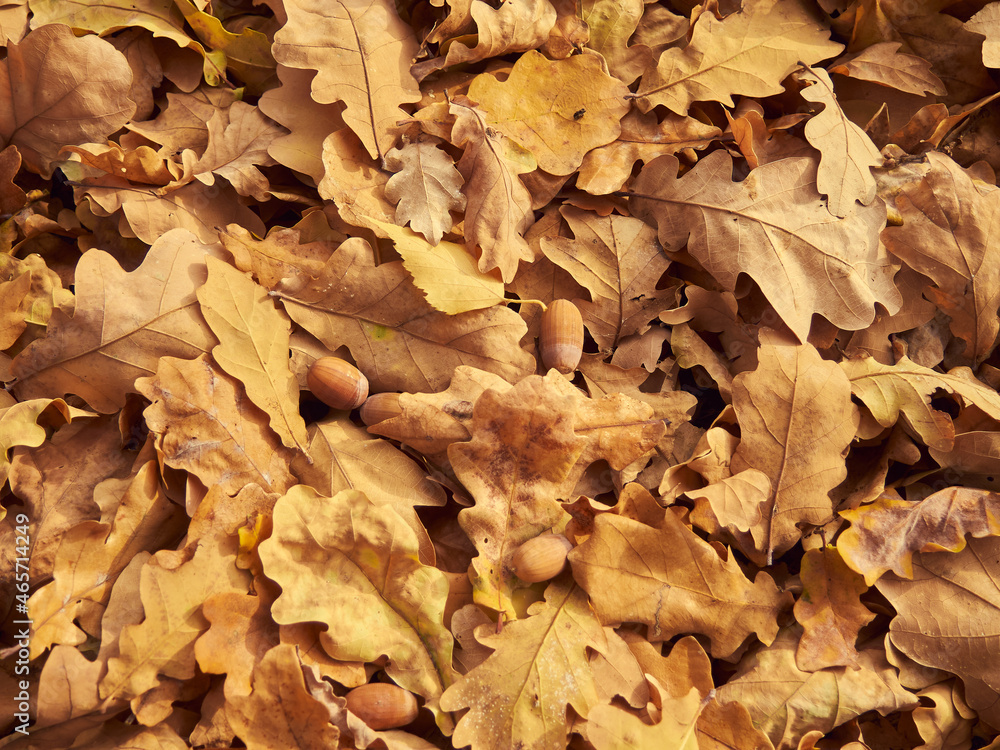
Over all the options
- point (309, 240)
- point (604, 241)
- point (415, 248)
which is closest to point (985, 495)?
point (604, 241)

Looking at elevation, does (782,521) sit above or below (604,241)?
below

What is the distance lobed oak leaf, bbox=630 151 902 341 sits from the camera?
75.2 inches

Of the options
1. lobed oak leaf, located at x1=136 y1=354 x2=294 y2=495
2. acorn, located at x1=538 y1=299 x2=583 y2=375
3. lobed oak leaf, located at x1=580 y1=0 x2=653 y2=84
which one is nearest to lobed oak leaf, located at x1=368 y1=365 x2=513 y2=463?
acorn, located at x1=538 y1=299 x2=583 y2=375

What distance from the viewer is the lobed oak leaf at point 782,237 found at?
6.27 feet

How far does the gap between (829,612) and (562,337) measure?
97cm

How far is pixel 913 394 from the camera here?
1.87m

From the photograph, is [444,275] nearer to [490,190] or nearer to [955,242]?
[490,190]

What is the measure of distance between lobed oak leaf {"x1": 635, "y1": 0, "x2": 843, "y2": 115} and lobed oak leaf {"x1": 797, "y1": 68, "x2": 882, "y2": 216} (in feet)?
0.39

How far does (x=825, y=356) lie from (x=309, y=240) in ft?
4.99

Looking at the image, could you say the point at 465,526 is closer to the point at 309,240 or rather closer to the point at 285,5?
the point at 309,240

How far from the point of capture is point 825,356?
197 cm

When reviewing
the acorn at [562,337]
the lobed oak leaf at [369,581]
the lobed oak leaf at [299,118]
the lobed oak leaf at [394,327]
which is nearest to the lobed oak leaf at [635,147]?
the acorn at [562,337]

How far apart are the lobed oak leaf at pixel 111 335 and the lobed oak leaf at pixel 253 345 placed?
0.07 meters

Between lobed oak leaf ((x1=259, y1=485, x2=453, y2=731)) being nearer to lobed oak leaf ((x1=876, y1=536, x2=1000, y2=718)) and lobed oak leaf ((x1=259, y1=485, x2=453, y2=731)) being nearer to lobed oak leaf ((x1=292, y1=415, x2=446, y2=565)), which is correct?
lobed oak leaf ((x1=292, y1=415, x2=446, y2=565))
